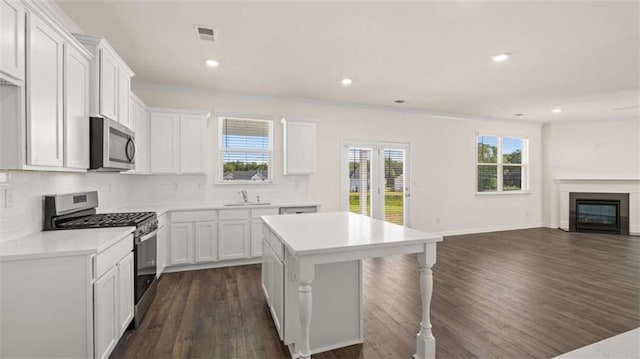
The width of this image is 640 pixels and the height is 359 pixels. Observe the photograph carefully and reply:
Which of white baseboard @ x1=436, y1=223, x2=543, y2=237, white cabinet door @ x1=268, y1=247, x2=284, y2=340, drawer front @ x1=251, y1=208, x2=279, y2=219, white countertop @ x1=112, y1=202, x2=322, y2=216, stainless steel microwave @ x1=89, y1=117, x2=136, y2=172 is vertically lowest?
white baseboard @ x1=436, y1=223, x2=543, y2=237

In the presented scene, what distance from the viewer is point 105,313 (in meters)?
1.97

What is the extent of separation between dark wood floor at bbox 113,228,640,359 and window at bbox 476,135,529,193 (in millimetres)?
2655

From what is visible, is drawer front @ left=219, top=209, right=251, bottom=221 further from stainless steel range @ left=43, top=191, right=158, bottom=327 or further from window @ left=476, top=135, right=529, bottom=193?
window @ left=476, top=135, right=529, bottom=193

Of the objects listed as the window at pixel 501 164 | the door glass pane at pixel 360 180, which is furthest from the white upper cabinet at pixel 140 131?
the window at pixel 501 164

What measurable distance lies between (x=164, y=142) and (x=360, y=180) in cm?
347

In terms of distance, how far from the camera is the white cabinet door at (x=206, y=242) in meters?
4.17

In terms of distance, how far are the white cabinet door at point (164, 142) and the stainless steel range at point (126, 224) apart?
4.08ft

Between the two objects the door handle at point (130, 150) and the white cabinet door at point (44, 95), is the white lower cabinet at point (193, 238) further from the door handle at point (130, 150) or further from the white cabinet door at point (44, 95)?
the white cabinet door at point (44, 95)

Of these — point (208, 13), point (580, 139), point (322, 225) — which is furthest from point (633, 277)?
point (208, 13)

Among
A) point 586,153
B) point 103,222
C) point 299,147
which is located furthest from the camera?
point 586,153

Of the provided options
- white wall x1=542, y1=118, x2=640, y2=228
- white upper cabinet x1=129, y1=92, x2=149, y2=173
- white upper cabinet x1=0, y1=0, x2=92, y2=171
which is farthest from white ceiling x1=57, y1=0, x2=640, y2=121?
white wall x1=542, y1=118, x2=640, y2=228

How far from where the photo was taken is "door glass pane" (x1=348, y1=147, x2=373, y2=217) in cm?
583

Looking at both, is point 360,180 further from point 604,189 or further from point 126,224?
point 604,189

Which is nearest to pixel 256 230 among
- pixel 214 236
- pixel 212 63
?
pixel 214 236
